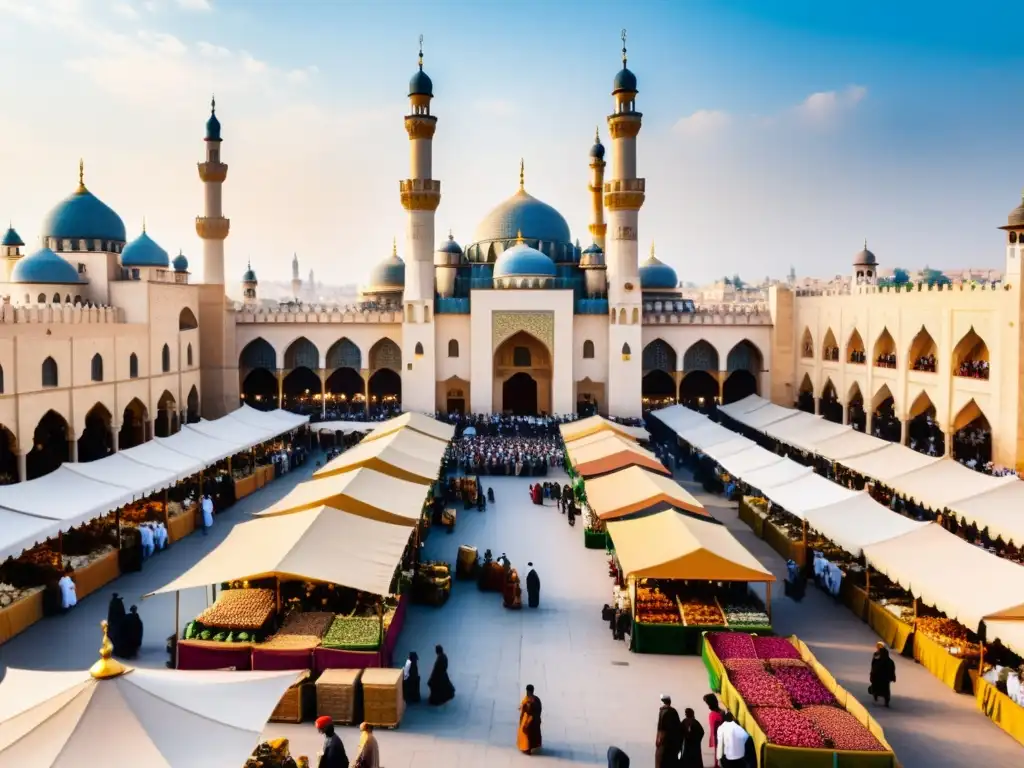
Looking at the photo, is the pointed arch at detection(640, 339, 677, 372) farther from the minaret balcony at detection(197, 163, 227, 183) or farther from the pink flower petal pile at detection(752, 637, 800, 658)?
the pink flower petal pile at detection(752, 637, 800, 658)

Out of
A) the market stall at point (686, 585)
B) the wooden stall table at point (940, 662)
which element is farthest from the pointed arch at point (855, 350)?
the wooden stall table at point (940, 662)

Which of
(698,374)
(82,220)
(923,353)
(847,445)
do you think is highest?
(82,220)

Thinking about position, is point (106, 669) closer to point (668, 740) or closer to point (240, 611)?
point (240, 611)

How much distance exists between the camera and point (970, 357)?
2256cm

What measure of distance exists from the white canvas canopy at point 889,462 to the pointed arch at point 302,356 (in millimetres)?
20175

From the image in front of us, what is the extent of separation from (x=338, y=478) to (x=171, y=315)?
1454cm

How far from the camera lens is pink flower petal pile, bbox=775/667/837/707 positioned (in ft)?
27.0

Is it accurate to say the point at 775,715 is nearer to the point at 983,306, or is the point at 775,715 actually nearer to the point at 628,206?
the point at 983,306

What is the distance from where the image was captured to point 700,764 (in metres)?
7.52

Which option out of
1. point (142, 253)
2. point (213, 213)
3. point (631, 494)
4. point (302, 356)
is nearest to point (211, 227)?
point (213, 213)

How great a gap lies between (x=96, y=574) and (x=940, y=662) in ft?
38.2

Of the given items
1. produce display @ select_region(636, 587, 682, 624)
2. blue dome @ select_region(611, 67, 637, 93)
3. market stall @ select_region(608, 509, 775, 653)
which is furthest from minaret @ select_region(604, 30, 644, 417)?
produce display @ select_region(636, 587, 682, 624)

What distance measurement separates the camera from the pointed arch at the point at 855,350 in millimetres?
26500

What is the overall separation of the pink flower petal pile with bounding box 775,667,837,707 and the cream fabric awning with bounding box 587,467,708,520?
5152mm
